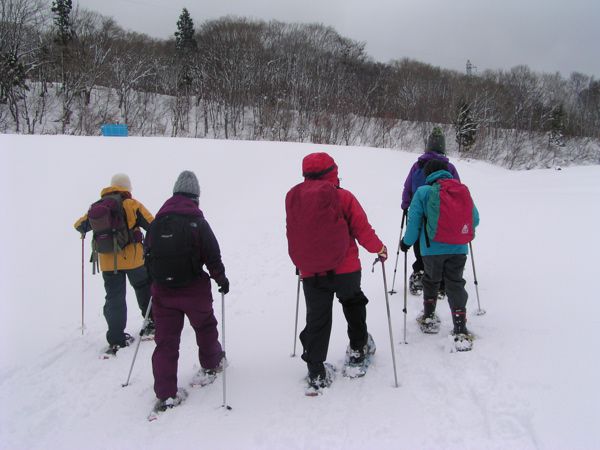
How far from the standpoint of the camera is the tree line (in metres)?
30.8

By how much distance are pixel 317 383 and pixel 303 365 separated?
1.55 feet

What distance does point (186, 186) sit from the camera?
127 inches

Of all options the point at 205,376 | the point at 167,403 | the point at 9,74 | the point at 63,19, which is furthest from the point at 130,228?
the point at 63,19

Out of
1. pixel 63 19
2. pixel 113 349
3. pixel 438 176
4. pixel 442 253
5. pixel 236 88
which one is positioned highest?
pixel 63 19

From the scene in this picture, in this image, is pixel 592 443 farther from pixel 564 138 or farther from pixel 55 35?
pixel 564 138

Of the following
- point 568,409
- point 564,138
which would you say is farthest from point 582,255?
point 564,138

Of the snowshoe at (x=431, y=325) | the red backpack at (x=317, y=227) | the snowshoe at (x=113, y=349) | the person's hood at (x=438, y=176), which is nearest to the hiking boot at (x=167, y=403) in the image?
the snowshoe at (x=113, y=349)

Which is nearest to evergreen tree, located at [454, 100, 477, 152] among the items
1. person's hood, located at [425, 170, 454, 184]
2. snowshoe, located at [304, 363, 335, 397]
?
person's hood, located at [425, 170, 454, 184]

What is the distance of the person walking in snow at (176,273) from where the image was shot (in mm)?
3004

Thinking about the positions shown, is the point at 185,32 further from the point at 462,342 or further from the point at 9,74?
the point at 462,342

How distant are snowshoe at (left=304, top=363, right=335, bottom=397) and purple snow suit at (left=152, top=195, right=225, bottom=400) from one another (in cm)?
103

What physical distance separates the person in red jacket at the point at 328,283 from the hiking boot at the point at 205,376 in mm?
873

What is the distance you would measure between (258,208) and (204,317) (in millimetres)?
7768

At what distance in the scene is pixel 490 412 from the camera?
8.76 feet
